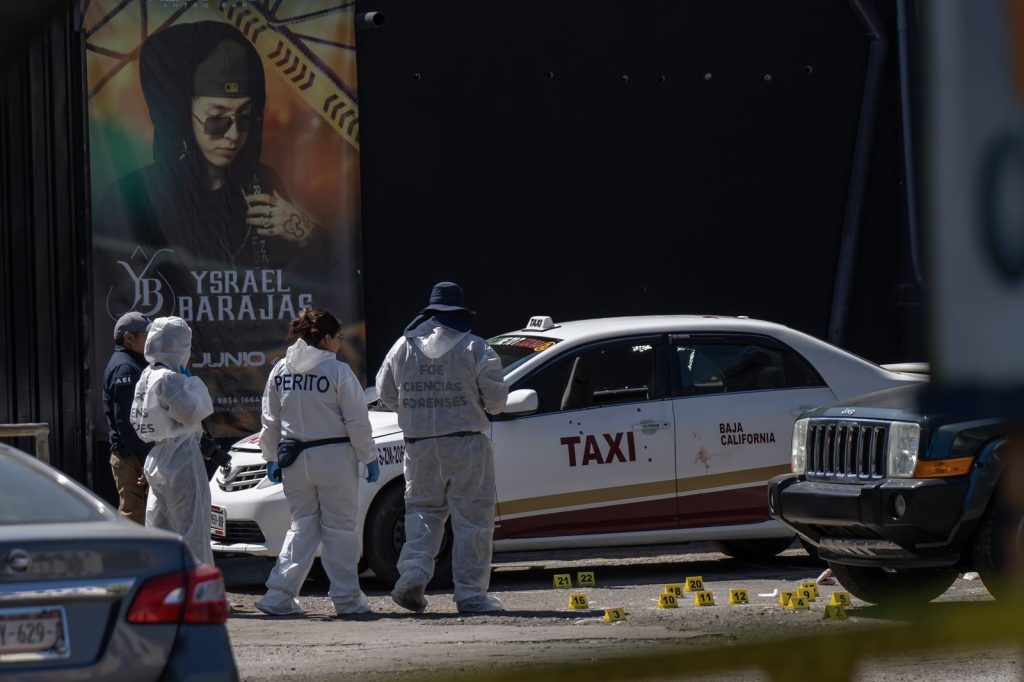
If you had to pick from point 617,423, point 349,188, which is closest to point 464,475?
point 617,423

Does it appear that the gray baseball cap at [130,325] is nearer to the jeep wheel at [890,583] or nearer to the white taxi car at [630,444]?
the white taxi car at [630,444]

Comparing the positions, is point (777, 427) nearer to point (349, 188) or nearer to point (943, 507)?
point (943, 507)

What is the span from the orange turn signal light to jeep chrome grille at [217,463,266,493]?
160 inches

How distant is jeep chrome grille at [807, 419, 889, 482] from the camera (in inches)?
280

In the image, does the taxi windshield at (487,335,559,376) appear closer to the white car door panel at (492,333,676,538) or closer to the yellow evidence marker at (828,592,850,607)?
the white car door panel at (492,333,676,538)

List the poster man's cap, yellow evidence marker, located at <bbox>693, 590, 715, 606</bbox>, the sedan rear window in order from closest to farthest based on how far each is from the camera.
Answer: the sedan rear window < yellow evidence marker, located at <bbox>693, 590, 715, 606</bbox> < the poster man's cap

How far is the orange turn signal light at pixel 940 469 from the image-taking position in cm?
667

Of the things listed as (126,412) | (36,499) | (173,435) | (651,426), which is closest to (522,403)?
(651,426)

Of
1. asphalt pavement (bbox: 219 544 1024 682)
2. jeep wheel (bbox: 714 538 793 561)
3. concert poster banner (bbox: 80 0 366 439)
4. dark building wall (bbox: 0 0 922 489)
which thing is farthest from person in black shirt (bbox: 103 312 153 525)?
jeep wheel (bbox: 714 538 793 561)

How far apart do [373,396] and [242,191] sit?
3158 millimetres

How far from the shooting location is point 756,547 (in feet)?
32.5

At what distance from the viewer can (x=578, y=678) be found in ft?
3.77

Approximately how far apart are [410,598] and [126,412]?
2.01 metres

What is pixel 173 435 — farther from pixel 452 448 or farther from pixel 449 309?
pixel 449 309
